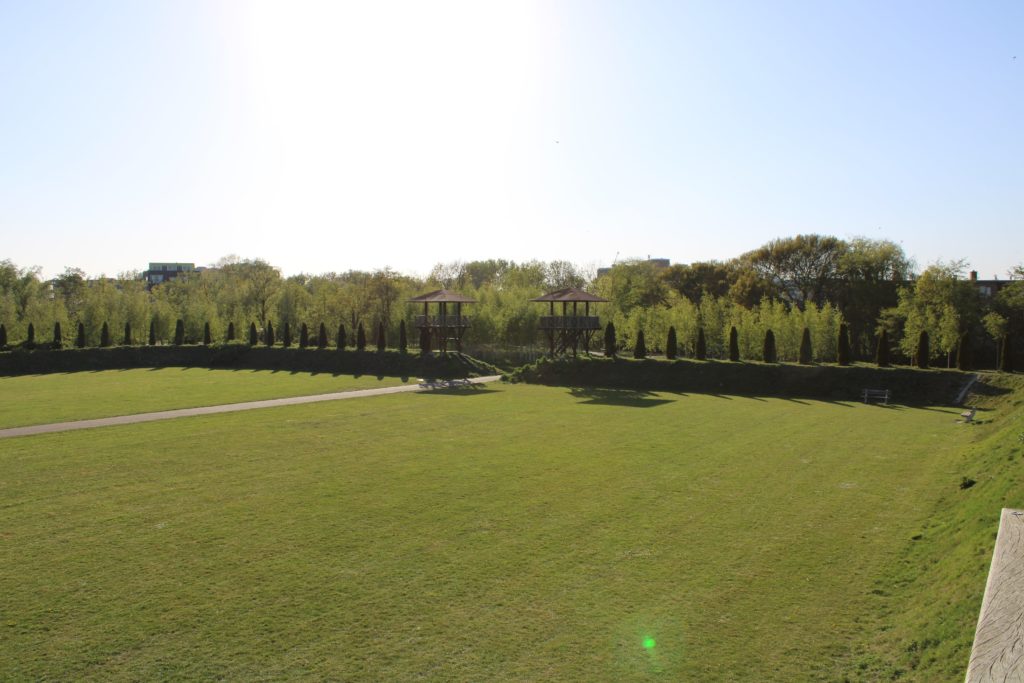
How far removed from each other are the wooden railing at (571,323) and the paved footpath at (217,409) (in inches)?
217

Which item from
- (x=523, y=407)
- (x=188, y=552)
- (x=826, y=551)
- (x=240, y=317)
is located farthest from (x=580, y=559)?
(x=240, y=317)

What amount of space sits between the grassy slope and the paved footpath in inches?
857

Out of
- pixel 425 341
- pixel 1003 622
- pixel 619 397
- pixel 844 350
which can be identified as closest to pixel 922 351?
pixel 844 350

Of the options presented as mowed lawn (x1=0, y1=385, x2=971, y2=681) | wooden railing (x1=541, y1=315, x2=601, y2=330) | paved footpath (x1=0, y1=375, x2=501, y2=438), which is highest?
wooden railing (x1=541, y1=315, x2=601, y2=330)

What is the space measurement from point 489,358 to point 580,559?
40.0 meters

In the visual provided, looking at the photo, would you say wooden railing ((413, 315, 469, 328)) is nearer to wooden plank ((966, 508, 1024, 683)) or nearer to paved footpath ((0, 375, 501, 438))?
paved footpath ((0, 375, 501, 438))

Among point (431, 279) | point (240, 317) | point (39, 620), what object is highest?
point (431, 279)

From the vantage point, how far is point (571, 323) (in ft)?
131

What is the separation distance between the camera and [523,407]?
88.8 feet

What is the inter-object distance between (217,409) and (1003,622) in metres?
25.4

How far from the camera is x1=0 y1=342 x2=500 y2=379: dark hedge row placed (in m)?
41.5

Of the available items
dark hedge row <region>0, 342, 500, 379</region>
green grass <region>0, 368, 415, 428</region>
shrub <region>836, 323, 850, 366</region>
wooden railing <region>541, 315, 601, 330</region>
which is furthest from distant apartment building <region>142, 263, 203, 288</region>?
shrub <region>836, 323, 850, 366</region>

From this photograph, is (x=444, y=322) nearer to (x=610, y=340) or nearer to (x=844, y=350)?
(x=610, y=340)

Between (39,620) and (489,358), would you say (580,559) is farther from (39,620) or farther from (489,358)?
(489,358)
